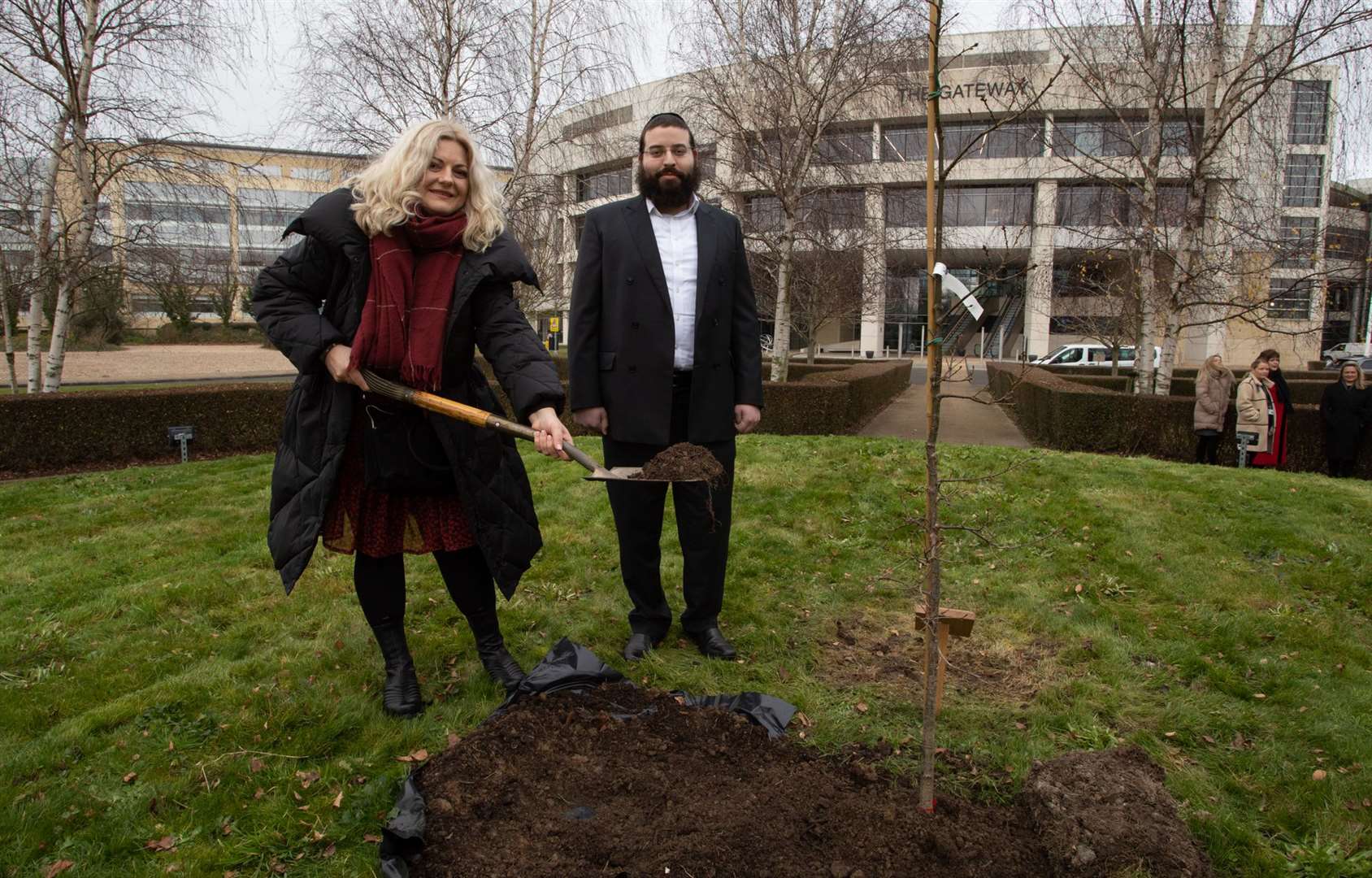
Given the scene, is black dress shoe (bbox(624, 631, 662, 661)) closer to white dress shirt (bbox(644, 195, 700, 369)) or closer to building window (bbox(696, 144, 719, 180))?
white dress shirt (bbox(644, 195, 700, 369))

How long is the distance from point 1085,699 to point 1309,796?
69 centimetres

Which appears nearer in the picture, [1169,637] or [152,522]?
[1169,637]

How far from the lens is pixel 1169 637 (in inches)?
137

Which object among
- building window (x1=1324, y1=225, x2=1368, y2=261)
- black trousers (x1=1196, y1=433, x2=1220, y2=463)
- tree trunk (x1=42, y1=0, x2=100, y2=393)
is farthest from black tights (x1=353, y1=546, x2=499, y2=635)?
building window (x1=1324, y1=225, x2=1368, y2=261)

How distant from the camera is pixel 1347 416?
9086 millimetres

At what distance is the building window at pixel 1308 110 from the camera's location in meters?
10.4

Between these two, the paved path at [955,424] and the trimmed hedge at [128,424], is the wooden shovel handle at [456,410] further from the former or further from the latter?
the paved path at [955,424]

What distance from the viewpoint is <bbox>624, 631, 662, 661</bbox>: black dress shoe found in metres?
3.24

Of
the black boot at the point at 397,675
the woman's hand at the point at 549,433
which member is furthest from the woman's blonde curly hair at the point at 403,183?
the black boot at the point at 397,675

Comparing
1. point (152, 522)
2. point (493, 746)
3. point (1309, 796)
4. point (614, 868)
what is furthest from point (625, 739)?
point (152, 522)

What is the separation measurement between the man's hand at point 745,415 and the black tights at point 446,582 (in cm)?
116

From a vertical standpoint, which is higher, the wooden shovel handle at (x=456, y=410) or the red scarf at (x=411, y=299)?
the red scarf at (x=411, y=299)

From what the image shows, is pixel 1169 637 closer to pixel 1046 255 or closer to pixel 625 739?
pixel 625 739

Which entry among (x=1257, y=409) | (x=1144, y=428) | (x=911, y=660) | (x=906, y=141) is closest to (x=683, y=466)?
(x=911, y=660)
